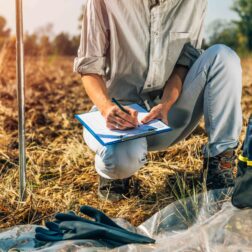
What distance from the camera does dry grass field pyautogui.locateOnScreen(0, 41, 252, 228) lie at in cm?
307

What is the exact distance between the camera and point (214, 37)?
6.61 metres

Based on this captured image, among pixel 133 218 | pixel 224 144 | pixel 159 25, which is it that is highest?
pixel 159 25

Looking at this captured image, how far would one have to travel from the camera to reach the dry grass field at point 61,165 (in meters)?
3.07

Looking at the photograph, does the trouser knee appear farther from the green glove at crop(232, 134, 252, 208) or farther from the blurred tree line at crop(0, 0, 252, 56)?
the blurred tree line at crop(0, 0, 252, 56)

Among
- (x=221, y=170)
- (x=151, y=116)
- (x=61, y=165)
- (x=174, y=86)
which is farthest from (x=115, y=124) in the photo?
(x=61, y=165)

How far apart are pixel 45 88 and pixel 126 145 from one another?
2.47 metres

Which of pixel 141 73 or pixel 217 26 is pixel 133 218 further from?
pixel 217 26

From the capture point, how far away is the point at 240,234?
2309 mm

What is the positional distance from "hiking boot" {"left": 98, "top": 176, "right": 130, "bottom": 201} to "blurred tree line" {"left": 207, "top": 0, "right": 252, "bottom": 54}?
3567 mm

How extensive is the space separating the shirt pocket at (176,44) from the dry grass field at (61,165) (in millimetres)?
616

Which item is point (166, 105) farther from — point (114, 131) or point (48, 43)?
point (48, 43)

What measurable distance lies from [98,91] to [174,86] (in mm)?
360

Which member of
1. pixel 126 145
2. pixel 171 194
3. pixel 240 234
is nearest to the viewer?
pixel 240 234

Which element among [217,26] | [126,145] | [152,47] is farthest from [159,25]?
A: [217,26]
